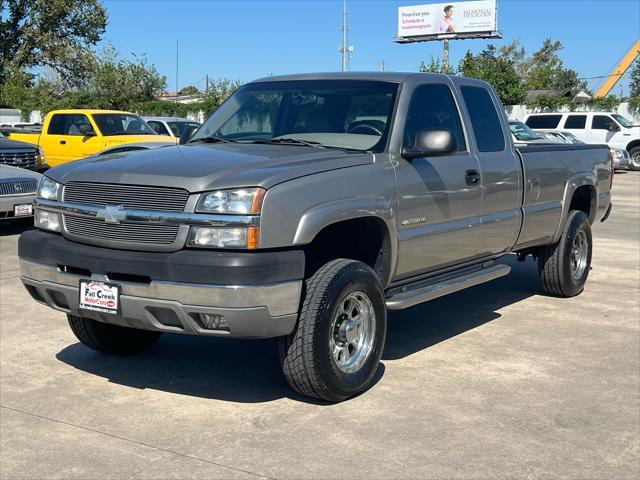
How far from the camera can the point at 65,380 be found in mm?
5434

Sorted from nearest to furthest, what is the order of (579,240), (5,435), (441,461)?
(441,461) → (5,435) → (579,240)

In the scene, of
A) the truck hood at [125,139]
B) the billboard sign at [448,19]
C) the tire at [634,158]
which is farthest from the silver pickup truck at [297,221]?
the billboard sign at [448,19]

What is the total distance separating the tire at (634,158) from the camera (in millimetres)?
29469

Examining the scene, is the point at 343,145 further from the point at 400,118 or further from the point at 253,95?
the point at 253,95

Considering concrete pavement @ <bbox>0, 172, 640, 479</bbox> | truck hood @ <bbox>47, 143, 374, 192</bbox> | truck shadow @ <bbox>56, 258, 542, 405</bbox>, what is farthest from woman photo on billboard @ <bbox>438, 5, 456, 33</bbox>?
truck hood @ <bbox>47, 143, 374, 192</bbox>

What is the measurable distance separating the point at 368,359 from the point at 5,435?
2084 mm

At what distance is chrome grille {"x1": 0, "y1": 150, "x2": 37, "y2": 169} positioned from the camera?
1382cm

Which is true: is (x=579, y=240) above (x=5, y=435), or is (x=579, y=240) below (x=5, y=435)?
above

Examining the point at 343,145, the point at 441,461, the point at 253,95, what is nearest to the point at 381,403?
the point at 441,461

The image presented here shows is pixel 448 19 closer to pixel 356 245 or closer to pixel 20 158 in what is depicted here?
pixel 20 158

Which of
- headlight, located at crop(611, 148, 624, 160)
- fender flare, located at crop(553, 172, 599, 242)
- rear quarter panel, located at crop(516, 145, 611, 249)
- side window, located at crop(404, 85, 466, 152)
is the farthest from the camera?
headlight, located at crop(611, 148, 624, 160)

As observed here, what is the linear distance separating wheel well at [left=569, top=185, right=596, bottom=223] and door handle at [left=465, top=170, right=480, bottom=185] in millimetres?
2348

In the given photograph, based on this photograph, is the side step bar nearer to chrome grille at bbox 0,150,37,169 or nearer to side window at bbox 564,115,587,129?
chrome grille at bbox 0,150,37,169

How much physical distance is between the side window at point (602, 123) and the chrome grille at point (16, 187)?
22.3 meters
